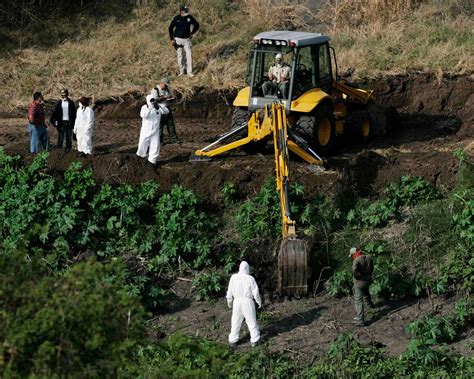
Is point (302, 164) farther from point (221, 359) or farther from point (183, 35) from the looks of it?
point (183, 35)

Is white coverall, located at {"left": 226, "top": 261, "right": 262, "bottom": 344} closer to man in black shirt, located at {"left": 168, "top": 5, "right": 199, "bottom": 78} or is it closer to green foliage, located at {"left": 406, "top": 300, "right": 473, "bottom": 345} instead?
green foliage, located at {"left": 406, "top": 300, "right": 473, "bottom": 345}

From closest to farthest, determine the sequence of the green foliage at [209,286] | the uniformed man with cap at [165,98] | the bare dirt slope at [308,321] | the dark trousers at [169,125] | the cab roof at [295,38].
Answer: the bare dirt slope at [308,321]
the green foliage at [209,286]
the cab roof at [295,38]
the uniformed man with cap at [165,98]
the dark trousers at [169,125]

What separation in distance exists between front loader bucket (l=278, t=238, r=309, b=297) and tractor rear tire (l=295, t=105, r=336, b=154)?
3766 mm

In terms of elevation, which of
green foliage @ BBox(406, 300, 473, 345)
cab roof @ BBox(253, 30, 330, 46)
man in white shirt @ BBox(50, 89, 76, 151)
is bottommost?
green foliage @ BBox(406, 300, 473, 345)

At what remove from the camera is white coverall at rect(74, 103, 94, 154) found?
74.1 ft

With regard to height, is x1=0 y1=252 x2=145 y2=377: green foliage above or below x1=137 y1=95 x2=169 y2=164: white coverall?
above

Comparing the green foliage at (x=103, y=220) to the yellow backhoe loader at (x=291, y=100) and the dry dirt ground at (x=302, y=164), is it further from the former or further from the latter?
the yellow backhoe loader at (x=291, y=100)

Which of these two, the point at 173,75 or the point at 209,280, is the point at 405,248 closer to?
the point at 209,280

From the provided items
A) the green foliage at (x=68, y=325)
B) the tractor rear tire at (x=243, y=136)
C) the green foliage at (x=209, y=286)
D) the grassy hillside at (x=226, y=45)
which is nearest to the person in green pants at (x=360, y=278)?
the green foliage at (x=209, y=286)

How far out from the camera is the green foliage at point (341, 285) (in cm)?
1888

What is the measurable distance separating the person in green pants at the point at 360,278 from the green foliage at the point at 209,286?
227 centimetres

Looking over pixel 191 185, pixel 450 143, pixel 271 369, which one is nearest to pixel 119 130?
pixel 191 185

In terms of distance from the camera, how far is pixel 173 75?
28.6 meters

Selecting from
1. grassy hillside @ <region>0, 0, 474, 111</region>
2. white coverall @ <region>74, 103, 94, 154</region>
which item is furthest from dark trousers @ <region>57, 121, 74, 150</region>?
grassy hillside @ <region>0, 0, 474, 111</region>
